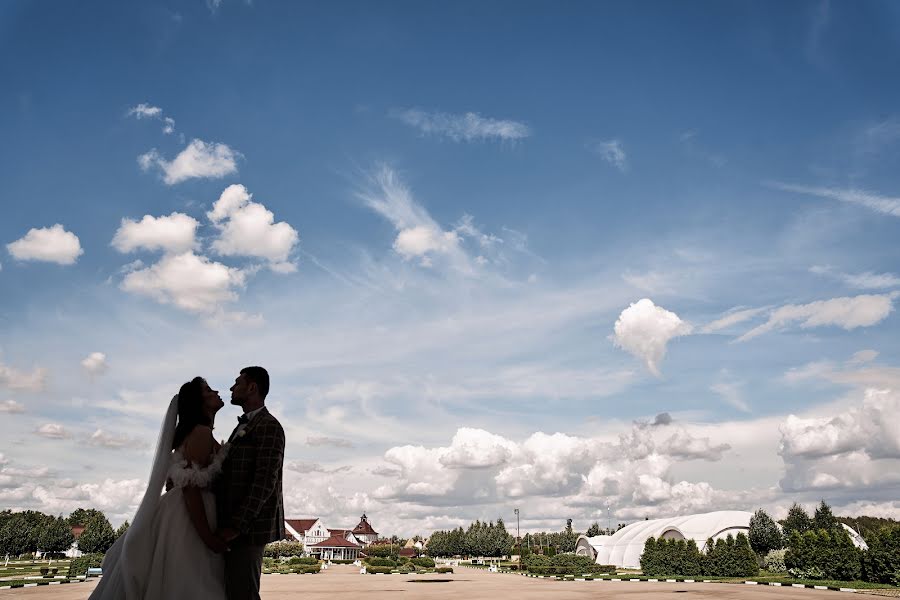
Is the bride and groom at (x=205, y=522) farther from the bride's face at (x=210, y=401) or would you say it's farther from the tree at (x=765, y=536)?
the tree at (x=765, y=536)

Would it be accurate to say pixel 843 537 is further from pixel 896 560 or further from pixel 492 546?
pixel 492 546

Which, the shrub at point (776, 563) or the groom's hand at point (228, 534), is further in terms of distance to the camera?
the shrub at point (776, 563)

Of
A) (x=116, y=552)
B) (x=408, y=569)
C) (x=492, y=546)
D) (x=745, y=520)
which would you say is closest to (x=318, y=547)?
(x=492, y=546)

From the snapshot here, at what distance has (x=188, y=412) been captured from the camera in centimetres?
458

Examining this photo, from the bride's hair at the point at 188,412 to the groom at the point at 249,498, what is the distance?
1.02ft

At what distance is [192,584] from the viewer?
4.22 m

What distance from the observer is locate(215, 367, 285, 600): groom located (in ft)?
13.7

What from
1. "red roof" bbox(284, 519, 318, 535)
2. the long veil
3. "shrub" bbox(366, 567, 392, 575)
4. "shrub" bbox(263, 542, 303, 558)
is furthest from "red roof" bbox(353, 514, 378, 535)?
the long veil

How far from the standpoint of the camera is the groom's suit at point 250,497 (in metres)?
4.18

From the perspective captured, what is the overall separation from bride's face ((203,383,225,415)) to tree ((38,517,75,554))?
9973cm

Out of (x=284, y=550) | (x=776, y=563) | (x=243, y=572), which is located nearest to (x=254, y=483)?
(x=243, y=572)

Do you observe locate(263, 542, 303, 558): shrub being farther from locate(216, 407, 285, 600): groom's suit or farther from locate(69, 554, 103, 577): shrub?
locate(216, 407, 285, 600): groom's suit

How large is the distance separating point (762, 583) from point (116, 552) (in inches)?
1512

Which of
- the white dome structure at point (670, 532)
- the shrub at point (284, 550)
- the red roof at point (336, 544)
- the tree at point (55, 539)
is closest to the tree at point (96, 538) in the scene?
the shrub at point (284, 550)
